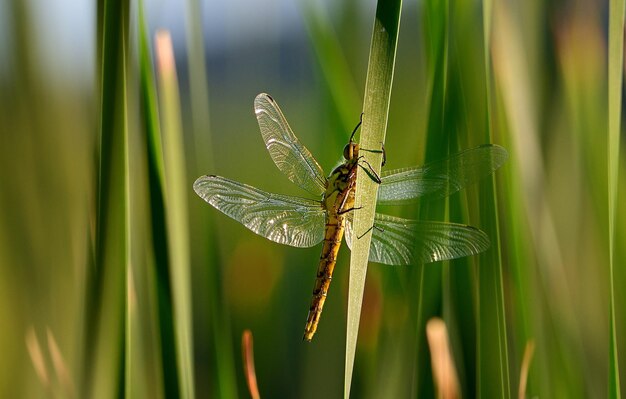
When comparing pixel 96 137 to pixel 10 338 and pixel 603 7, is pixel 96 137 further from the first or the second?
pixel 603 7

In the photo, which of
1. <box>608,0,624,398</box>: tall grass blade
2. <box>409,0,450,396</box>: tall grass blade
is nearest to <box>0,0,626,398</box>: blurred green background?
<box>409,0,450,396</box>: tall grass blade

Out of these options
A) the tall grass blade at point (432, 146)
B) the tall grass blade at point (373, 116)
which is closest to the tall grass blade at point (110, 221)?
the tall grass blade at point (373, 116)

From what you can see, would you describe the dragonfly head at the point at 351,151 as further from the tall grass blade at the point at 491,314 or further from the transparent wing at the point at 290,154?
the tall grass blade at the point at 491,314

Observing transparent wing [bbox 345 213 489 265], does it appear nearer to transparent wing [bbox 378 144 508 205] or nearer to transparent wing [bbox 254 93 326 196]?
transparent wing [bbox 378 144 508 205]

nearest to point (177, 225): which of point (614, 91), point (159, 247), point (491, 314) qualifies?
point (159, 247)

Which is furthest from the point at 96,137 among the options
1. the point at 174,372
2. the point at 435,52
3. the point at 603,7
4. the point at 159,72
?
the point at 603,7

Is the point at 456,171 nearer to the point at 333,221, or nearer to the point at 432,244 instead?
the point at 432,244
